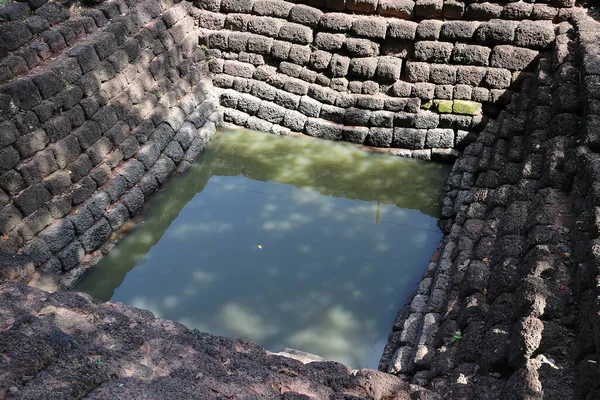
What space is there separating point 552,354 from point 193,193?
189 inches

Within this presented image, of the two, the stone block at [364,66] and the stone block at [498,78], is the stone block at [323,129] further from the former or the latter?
the stone block at [498,78]

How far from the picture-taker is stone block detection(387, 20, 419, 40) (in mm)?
8164

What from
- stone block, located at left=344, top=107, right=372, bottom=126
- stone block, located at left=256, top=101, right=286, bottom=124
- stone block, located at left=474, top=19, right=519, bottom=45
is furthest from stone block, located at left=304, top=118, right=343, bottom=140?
stone block, located at left=474, top=19, right=519, bottom=45

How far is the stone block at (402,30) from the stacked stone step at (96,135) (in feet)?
9.29

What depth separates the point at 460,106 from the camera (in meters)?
8.15

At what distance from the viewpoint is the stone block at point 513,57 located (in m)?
7.85

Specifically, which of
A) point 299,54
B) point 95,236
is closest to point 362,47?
point 299,54

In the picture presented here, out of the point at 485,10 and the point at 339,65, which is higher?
the point at 485,10

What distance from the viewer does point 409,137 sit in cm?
830

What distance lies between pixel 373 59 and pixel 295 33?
3.87 feet

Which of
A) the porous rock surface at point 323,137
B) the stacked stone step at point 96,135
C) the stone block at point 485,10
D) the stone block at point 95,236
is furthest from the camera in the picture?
the stone block at point 485,10

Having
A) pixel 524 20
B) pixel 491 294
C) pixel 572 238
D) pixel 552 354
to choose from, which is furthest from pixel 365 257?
pixel 524 20

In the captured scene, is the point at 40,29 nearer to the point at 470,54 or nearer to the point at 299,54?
the point at 299,54

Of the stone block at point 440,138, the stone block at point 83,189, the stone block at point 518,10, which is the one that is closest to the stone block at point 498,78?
the stone block at point 518,10
